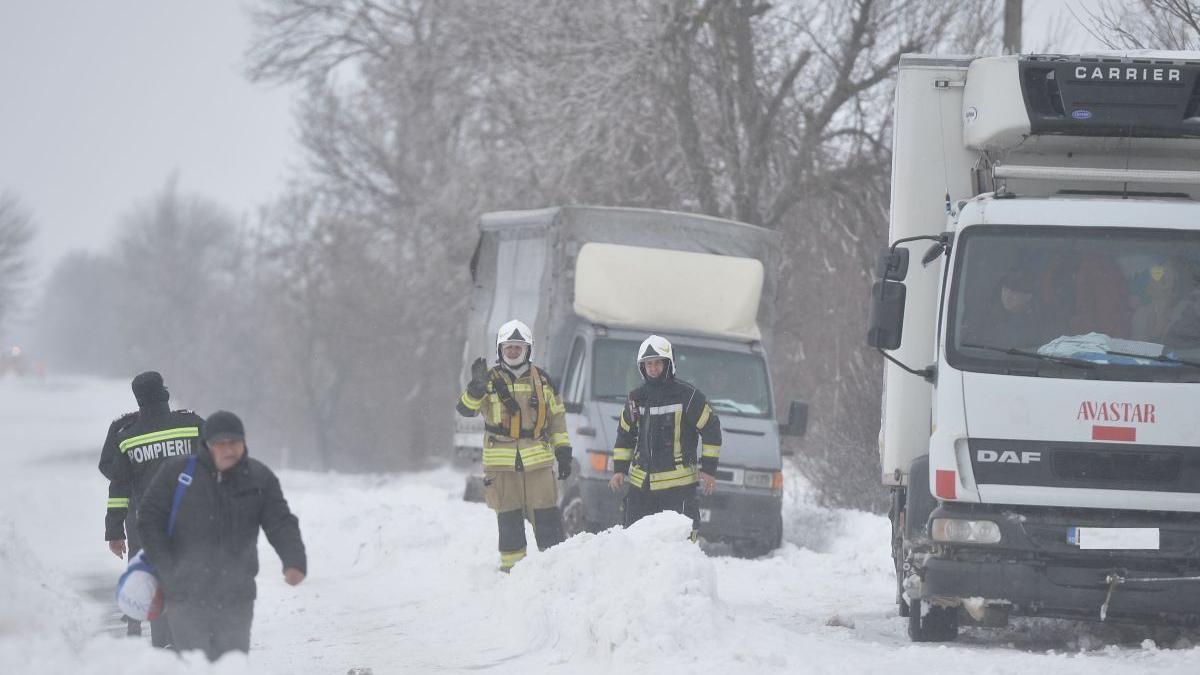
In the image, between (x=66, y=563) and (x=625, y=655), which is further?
(x=66, y=563)

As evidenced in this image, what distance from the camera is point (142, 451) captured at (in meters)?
9.62

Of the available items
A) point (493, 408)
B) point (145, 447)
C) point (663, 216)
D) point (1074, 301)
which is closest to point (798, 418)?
point (663, 216)

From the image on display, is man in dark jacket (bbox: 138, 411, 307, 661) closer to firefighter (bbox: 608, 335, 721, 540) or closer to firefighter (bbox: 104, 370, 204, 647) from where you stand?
firefighter (bbox: 104, 370, 204, 647)

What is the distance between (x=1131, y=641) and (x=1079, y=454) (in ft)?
5.66

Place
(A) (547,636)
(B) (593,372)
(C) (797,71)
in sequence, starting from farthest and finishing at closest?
(C) (797,71) → (B) (593,372) → (A) (547,636)

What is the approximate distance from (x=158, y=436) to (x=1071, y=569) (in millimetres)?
5004

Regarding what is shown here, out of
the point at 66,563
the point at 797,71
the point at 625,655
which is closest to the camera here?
the point at 625,655

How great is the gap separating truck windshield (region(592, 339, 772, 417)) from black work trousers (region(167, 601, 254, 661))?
8694 millimetres

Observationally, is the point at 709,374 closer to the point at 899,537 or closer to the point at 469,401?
the point at 469,401

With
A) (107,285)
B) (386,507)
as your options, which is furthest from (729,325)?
(107,285)

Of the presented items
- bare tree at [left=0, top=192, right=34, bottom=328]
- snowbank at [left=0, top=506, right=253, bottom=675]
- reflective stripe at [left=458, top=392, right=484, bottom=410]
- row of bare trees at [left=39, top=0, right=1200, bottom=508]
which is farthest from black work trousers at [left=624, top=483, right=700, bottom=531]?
bare tree at [left=0, top=192, right=34, bottom=328]

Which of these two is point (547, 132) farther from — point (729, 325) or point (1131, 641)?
point (1131, 641)

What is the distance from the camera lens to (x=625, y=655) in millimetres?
8656

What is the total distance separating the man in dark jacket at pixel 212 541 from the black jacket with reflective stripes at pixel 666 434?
4.72 meters
